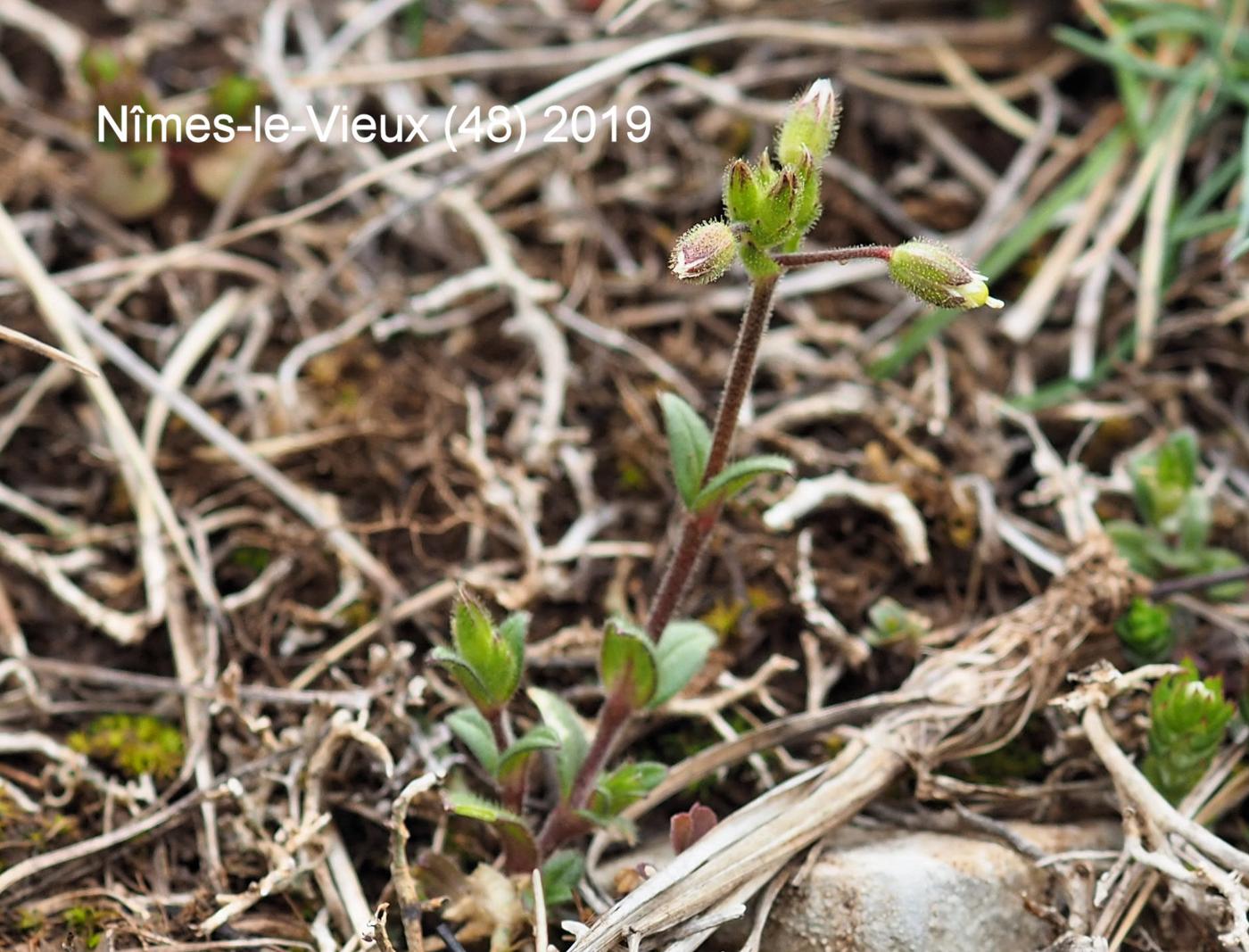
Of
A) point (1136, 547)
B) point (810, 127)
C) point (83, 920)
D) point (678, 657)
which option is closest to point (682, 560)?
point (678, 657)

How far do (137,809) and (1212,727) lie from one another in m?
2.10

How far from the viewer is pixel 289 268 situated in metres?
3.62

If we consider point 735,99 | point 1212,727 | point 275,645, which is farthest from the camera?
point 735,99

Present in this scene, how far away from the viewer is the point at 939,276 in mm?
2047

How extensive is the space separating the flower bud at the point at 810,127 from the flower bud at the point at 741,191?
0.55 ft

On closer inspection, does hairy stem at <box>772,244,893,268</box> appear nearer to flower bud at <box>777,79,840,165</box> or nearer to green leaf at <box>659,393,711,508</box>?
flower bud at <box>777,79,840,165</box>

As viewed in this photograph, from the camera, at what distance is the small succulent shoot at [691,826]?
232 cm

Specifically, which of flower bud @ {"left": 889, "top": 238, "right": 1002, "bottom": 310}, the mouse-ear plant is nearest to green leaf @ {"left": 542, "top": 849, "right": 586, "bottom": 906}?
the mouse-ear plant

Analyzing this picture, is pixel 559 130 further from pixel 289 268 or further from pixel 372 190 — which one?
pixel 289 268

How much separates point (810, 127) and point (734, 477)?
646mm

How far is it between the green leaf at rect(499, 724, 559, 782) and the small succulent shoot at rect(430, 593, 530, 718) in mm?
99

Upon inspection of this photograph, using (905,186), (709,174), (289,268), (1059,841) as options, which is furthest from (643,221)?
(1059,841)

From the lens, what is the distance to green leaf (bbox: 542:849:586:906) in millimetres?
2311

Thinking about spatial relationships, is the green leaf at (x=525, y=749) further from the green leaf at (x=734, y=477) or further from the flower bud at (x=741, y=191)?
the flower bud at (x=741, y=191)
